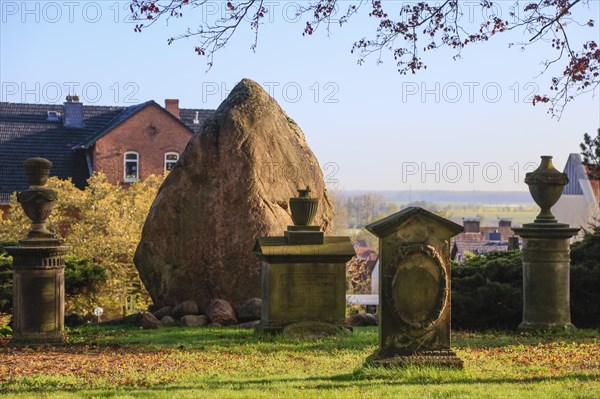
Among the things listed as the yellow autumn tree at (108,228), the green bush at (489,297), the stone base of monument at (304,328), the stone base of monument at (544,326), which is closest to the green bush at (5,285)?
the stone base of monument at (304,328)

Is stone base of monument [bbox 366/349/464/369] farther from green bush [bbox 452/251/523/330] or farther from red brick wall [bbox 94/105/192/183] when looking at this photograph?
red brick wall [bbox 94/105/192/183]

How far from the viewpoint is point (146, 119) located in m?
52.3

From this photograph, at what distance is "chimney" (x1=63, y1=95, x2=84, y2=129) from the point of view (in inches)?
2156

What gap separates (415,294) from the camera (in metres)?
10.9

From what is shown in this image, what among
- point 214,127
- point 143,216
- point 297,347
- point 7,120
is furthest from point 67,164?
point 297,347

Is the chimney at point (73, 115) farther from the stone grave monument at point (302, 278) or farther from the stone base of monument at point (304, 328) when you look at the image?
the stone base of monument at point (304, 328)

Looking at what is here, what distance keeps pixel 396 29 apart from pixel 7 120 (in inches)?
1766

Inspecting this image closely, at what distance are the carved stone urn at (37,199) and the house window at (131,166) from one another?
37.8m

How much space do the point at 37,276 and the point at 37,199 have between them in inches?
47.3

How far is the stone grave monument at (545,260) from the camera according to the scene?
14930mm

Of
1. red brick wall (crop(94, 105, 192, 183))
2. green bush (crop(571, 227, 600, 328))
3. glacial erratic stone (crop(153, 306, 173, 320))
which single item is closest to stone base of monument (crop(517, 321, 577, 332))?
green bush (crop(571, 227, 600, 328))

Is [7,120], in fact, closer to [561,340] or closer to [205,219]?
[205,219]

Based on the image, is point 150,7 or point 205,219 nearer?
point 150,7

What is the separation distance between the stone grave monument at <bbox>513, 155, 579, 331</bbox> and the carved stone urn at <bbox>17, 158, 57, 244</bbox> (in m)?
7.50
